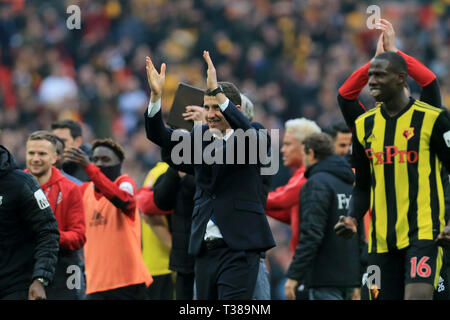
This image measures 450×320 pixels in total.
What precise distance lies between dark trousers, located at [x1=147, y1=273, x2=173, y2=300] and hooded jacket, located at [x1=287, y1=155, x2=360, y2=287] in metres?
1.60

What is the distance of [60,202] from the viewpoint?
748cm

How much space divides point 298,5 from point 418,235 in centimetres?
1402

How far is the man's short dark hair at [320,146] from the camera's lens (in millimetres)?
8250

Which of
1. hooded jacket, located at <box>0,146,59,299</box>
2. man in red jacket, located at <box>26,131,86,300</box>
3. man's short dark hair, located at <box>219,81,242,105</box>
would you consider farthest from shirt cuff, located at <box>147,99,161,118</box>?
man in red jacket, located at <box>26,131,86,300</box>

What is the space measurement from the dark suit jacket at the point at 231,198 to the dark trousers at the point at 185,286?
189 cm

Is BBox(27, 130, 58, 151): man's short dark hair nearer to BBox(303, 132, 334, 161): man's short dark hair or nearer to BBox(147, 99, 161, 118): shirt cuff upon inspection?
BBox(147, 99, 161, 118): shirt cuff

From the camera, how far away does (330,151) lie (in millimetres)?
8305

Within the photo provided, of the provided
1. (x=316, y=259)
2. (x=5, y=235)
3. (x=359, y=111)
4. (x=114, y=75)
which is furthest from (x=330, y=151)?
(x=114, y=75)

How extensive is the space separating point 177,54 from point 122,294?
9.67 meters

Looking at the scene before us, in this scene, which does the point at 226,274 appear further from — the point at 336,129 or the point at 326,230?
the point at 336,129

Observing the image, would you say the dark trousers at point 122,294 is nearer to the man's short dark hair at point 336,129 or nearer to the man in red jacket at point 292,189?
the man in red jacket at point 292,189

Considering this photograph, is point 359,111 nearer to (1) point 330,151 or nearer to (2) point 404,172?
(2) point 404,172

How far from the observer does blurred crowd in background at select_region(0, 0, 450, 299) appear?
1609 centimetres

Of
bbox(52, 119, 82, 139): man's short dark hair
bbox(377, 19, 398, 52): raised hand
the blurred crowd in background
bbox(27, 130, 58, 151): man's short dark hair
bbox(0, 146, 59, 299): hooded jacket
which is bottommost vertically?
bbox(0, 146, 59, 299): hooded jacket
